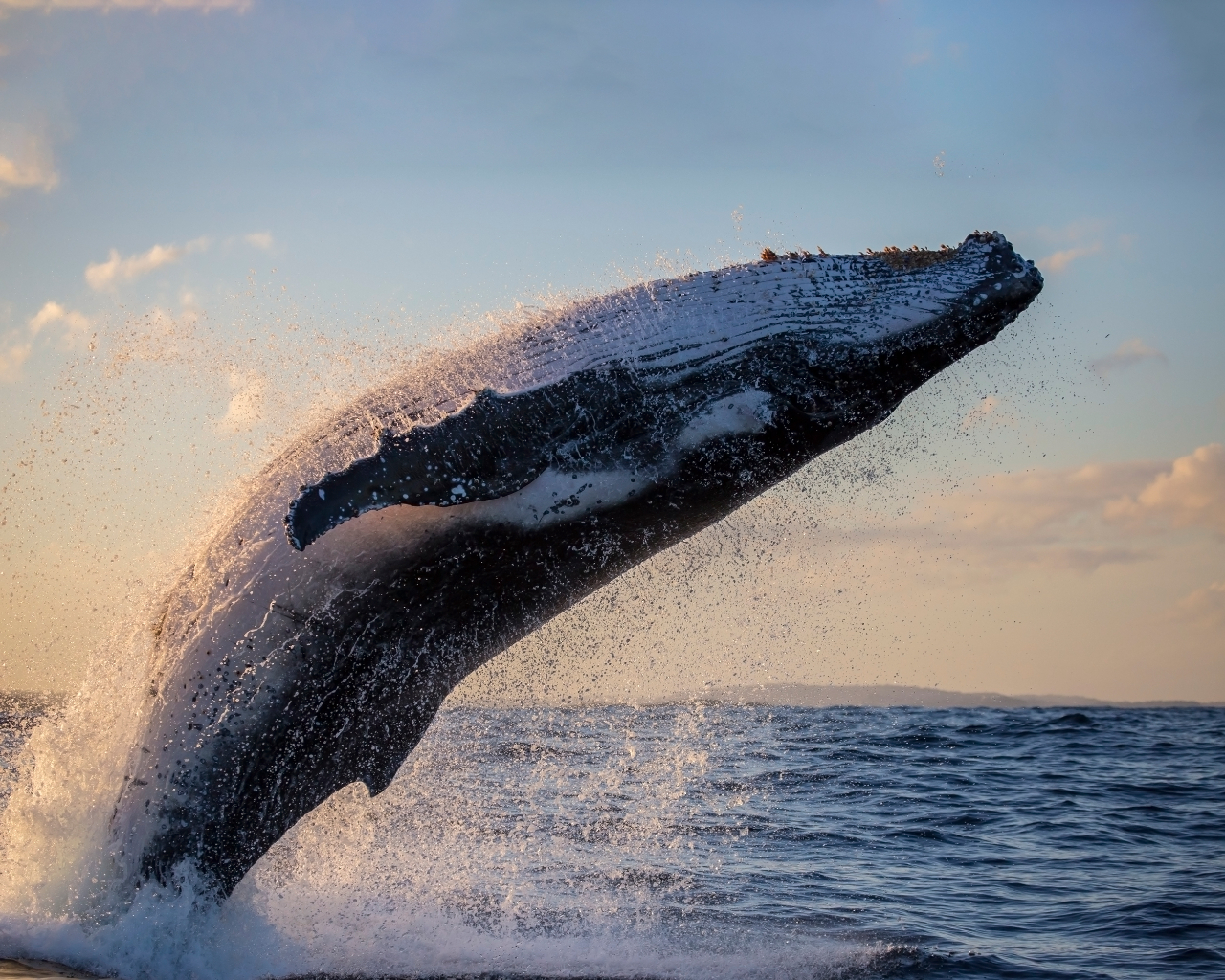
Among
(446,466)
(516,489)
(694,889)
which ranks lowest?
(694,889)

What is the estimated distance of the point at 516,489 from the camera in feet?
23.0

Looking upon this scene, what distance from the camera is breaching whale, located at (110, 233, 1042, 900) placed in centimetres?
725

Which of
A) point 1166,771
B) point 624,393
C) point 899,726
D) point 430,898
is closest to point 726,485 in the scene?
point 624,393

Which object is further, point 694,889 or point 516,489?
point 694,889

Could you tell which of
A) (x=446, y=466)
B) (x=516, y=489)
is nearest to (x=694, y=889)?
(x=516, y=489)

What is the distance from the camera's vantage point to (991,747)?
109 feet

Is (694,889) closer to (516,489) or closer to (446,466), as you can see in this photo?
(516,489)

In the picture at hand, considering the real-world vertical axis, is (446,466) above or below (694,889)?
above

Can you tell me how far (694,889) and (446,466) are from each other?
5855 millimetres

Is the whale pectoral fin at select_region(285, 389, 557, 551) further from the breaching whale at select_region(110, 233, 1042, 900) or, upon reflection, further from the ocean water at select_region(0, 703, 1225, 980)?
the ocean water at select_region(0, 703, 1225, 980)

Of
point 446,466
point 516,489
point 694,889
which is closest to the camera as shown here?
point 446,466

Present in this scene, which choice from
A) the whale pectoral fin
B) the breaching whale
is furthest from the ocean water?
the whale pectoral fin

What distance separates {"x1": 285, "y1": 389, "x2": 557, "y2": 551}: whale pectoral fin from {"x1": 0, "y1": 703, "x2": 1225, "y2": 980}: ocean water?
3493 millimetres

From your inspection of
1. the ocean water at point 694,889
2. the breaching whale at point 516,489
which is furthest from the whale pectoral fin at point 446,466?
the ocean water at point 694,889
